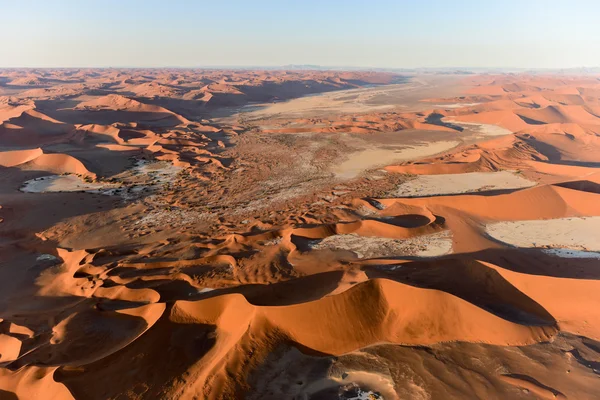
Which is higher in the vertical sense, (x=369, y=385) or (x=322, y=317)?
(x=322, y=317)

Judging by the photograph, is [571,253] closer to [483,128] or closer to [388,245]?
[388,245]

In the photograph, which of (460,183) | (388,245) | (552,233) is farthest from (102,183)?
(552,233)

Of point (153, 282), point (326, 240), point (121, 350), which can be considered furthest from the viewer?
point (326, 240)

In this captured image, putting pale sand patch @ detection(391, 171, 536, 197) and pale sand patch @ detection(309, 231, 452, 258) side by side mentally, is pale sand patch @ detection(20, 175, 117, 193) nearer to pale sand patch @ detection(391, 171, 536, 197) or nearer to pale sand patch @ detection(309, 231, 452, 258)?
pale sand patch @ detection(309, 231, 452, 258)

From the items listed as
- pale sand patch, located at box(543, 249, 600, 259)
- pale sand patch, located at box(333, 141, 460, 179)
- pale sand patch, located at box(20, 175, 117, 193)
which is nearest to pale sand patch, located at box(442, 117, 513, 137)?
pale sand patch, located at box(333, 141, 460, 179)

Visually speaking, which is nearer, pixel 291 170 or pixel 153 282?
pixel 153 282

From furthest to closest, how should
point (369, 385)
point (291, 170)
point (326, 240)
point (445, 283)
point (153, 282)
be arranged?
point (291, 170) < point (326, 240) < point (153, 282) < point (445, 283) < point (369, 385)

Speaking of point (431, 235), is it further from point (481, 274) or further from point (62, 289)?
point (62, 289)

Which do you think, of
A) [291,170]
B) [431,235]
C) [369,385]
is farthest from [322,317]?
[291,170]
